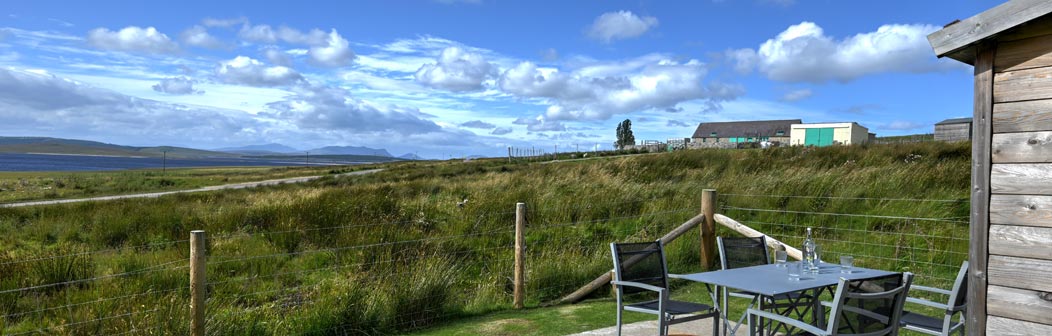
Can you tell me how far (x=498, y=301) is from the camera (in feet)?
19.9

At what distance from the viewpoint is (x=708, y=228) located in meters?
6.86

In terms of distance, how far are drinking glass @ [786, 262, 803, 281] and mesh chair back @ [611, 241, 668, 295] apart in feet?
2.48

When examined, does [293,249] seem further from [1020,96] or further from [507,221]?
[1020,96]

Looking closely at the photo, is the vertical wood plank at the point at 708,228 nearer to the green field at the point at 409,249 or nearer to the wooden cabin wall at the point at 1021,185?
the green field at the point at 409,249

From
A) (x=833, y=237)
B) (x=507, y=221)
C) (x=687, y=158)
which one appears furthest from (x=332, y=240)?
(x=687, y=158)

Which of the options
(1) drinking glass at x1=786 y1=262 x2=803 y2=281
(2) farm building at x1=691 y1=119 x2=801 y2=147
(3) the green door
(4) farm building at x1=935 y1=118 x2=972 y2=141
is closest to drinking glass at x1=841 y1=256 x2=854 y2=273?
(1) drinking glass at x1=786 y1=262 x2=803 y2=281

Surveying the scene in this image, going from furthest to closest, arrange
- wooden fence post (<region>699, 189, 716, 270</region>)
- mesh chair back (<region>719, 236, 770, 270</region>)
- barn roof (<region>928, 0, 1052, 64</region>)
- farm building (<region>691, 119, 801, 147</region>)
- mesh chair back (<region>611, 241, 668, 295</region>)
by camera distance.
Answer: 1. farm building (<region>691, 119, 801, 147</region>)
2. wooden fence post (<region>699, 189, 716, 270</region>)
3. mesh chair back (<region>719, 236, 770, 270</region>)
4. mesh chair back (<region>611, 241, 668, 295</region>)
5. barn roof (<region>928, 0, 1052, 64</region>)

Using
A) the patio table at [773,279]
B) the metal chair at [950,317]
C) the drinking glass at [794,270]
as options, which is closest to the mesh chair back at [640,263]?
the patio table at [773,279]

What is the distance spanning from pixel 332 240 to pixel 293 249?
0.50 m

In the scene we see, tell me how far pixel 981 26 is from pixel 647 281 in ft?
7.66

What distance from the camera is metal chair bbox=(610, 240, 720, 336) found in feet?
13.2

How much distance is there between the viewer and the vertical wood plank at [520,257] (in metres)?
5.71

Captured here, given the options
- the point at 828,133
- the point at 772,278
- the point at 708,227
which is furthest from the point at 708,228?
the point at 828,133

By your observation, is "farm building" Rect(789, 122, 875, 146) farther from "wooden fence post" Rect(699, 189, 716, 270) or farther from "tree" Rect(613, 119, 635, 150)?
"wooden fence post" Rect(699, 189, 716, 270)
